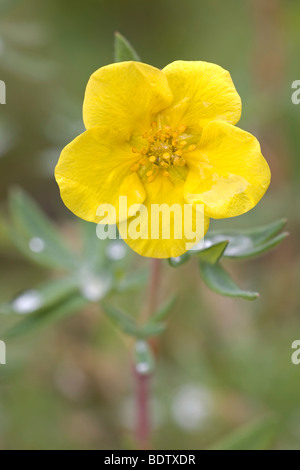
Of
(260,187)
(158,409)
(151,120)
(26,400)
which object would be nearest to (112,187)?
(151,120)

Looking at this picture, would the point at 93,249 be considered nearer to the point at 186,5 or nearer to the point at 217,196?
the point at 217,196

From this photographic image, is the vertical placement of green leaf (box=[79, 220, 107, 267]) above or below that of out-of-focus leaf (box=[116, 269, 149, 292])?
above

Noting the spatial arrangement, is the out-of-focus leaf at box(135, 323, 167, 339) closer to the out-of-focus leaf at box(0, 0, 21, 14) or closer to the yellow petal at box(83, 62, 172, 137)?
the yellow petal at box(83, 62, 172, 137)

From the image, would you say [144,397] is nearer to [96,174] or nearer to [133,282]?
[133,282]

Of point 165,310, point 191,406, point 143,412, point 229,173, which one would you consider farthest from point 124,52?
point 191,406

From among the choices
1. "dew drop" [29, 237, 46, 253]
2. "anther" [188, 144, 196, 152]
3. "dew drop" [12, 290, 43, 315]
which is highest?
"dew drop" [29, 237, 46, 253]

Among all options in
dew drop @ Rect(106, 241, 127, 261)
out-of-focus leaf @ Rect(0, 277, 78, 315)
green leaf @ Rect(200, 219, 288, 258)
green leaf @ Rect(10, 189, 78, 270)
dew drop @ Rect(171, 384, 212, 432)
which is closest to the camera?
green leaf @ Rect(200, 219, 288, 258)

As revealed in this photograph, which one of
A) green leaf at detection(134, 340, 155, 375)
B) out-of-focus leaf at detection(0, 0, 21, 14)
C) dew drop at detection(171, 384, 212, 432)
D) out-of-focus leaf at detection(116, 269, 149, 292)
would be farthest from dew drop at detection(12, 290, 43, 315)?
out-of-focus leaf at detection(0, 0, 21, 14)
